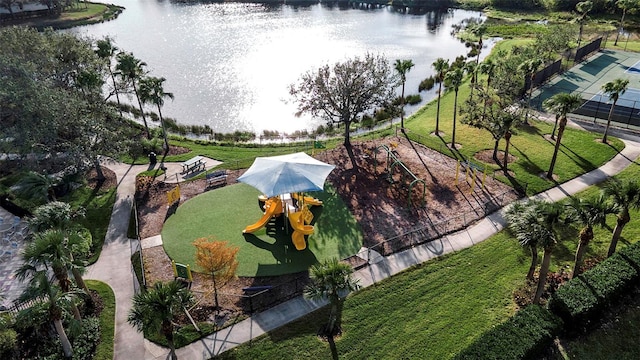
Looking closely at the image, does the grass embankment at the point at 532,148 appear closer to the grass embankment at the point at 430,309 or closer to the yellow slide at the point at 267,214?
the grass embankment at the point at 430,309

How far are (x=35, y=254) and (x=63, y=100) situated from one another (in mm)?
17397

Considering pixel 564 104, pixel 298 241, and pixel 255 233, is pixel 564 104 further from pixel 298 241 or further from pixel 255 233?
pixel 255 233

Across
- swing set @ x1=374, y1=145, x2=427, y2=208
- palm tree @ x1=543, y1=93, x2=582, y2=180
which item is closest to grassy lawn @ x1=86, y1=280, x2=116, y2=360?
swing set @ x1=374, y1=145, x2=427, y2=208

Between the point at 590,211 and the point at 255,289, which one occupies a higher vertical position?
the point at 590,211

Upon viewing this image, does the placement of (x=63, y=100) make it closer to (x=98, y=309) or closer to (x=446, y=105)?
Answer: (x=98, y=309)

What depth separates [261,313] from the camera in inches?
855

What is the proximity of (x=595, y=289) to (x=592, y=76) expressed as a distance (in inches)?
1669

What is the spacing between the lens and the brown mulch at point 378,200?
24178mm

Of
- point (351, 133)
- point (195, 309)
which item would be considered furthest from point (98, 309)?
point (351, 133)

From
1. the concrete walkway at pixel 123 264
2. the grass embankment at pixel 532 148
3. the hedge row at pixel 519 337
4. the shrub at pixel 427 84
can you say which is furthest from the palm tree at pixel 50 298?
the shrub at pixel 427 84

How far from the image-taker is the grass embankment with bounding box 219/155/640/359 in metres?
19.5

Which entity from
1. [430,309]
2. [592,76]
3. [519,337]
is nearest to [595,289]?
[519,337]

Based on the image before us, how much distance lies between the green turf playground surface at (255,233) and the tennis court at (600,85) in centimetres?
2919

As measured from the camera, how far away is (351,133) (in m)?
46.4
